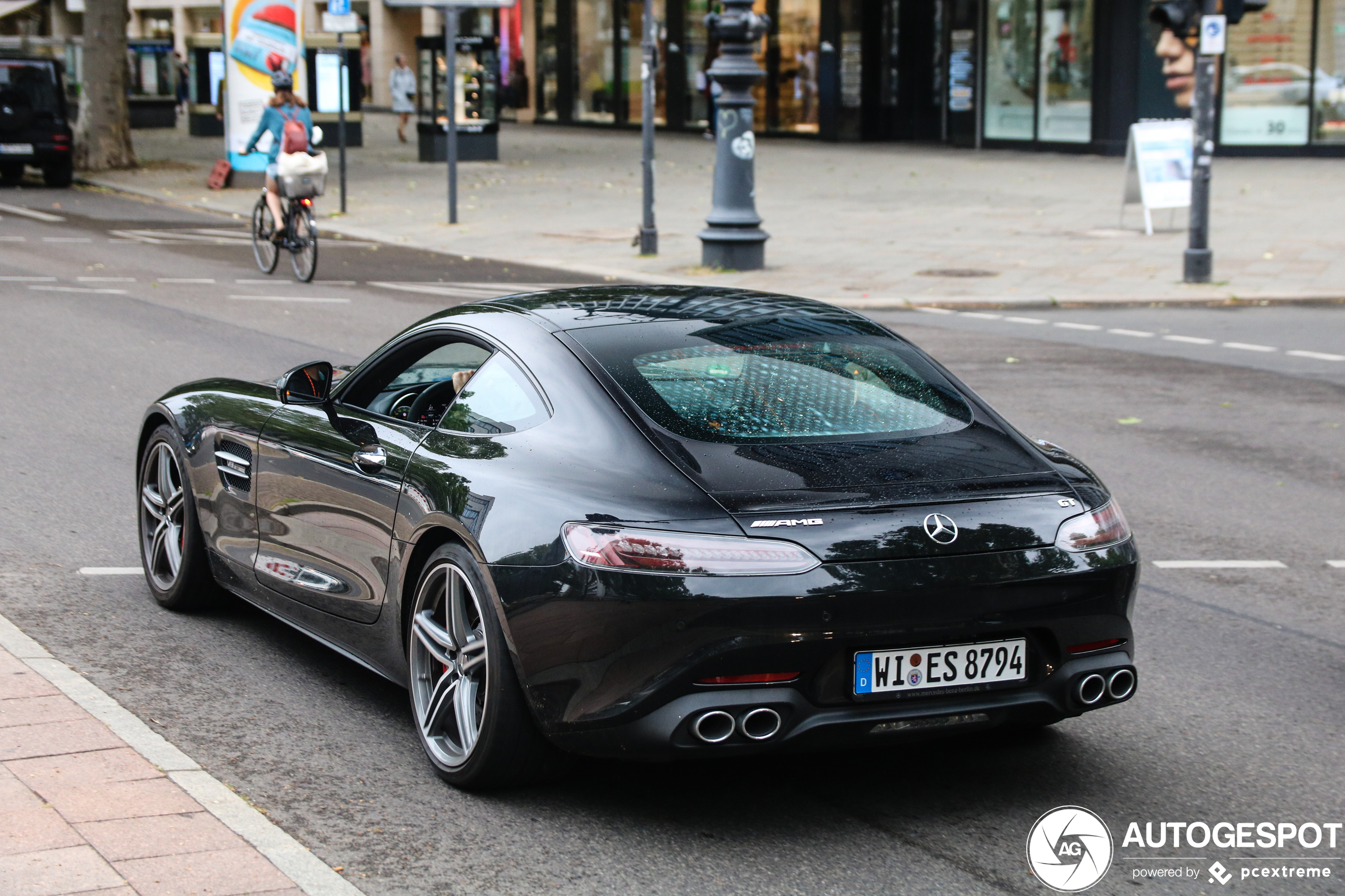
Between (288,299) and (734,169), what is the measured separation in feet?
17.1

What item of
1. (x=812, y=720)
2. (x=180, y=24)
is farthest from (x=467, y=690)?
(x=180, y=24)

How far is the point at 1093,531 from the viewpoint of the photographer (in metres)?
4.22

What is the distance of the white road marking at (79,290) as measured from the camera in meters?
15.7

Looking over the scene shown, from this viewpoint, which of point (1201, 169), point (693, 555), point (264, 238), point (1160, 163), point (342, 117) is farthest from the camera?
point (342, 117)

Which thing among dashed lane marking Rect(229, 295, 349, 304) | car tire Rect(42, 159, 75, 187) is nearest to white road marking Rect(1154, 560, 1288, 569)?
dashed lane marking Rect(229, 295, 349, 304)

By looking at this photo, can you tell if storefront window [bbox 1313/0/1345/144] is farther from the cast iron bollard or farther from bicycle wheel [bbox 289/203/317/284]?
bicycle wheel [bbox 289/203/317/284]

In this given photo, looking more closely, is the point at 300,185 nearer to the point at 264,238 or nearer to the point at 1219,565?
the point at 264,238

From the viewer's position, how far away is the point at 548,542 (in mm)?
4027

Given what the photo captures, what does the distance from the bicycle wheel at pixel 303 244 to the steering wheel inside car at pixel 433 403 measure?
11941 millimetres

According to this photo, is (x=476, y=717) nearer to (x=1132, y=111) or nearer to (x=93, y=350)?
(x=93, y=350)

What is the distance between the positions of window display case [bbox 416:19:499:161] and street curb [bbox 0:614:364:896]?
93.6 feet

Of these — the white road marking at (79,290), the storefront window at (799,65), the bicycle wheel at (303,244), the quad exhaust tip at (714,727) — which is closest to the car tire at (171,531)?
the quad exhaust tip at (714,727)

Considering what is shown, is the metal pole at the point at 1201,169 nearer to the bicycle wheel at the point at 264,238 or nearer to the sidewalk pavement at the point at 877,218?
the sidewalk pavement at the point at 877,218

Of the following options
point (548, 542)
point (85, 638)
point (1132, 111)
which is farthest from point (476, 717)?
point (1132, 111)
